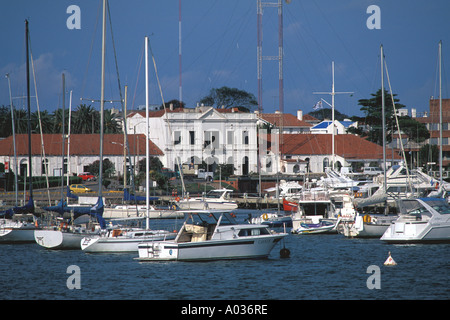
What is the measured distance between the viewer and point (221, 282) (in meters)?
31.6

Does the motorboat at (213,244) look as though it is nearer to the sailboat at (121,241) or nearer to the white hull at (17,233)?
the sailboat at (121,241)

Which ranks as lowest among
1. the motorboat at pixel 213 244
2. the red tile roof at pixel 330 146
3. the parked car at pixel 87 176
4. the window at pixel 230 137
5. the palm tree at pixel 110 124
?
the motorboat at pixel 213 244

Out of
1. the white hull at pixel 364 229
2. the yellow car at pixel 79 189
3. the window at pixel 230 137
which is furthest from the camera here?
the window at pixel 230 137

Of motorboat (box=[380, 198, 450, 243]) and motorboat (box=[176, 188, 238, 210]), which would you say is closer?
motorboat (box=[380, 198, 450, 243])

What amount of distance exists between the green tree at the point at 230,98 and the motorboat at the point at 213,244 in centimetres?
12811

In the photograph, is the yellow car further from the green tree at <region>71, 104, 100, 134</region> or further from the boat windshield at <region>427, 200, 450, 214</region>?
the boat windshield at <region>427, 200, 450, 214</region>

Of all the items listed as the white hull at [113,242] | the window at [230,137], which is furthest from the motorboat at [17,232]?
the window at [230,137]

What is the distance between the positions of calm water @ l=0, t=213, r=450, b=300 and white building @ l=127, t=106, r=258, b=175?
7150 cm

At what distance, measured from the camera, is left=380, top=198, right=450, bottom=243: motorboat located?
A: 4375 cm

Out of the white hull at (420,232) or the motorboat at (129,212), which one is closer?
the white hull at (420,232)

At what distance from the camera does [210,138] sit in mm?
116625

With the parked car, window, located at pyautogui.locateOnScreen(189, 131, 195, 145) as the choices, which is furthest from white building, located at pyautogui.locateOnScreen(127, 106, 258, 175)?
the parked car

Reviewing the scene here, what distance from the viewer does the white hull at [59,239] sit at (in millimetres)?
43375
